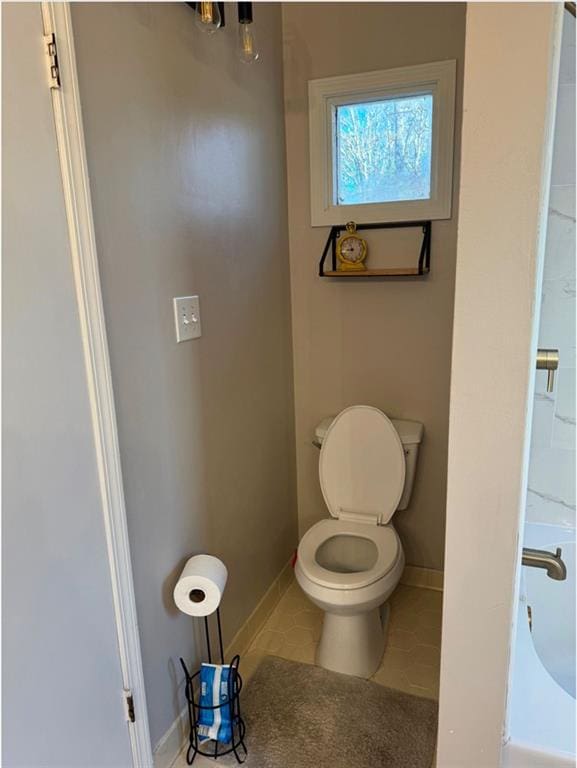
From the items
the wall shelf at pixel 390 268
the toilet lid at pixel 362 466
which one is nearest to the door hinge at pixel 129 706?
the toilet lid at pixel 362 466

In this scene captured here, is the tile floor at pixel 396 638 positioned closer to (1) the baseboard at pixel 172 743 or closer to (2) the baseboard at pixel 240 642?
(2) the baseboard at pixel 240 642

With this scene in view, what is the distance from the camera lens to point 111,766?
1273 millimetres

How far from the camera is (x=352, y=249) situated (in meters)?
2.07

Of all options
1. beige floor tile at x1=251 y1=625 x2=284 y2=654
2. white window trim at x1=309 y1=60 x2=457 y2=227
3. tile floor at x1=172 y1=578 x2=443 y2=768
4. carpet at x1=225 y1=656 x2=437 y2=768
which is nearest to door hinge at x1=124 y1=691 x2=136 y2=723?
carpet at x1=225 y1=656 x2=437 y2=768

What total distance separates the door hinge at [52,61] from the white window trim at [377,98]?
1.26m

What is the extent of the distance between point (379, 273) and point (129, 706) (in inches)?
64.8

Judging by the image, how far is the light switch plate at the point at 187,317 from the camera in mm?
1420

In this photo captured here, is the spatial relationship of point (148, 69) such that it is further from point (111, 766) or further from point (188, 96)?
point (111, 766)

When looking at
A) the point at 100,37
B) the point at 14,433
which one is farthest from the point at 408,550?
the point at 100,37

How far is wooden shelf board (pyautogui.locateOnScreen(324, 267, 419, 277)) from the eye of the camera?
196cm

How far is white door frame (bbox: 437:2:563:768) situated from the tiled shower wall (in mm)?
883

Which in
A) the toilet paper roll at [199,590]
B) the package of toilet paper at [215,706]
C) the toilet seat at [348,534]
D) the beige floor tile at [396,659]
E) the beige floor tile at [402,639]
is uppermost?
the toilet paper roll at [199,590]

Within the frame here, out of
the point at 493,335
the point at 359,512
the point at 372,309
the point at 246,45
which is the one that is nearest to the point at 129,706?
the point at 359,512

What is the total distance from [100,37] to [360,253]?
3.98 feet
